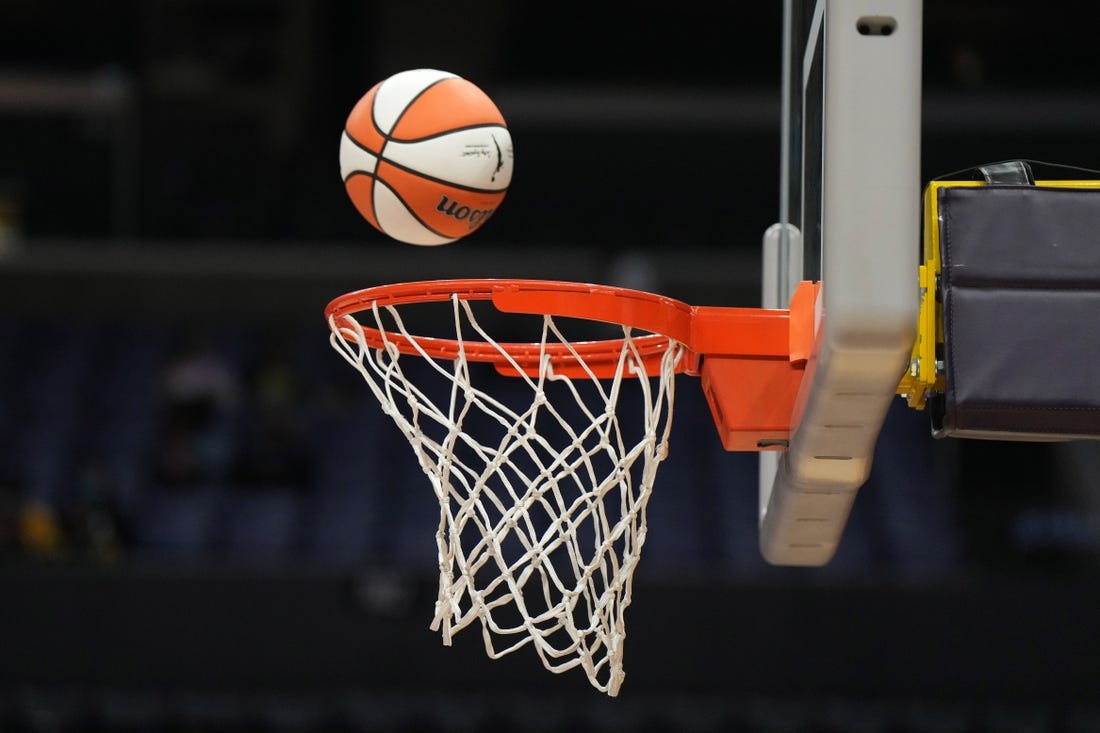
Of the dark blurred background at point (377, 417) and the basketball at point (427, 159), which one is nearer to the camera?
the basketball at point (427, 159)

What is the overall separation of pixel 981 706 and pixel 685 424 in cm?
324

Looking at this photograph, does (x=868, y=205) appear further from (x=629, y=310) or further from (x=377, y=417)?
(x=377, y=417)

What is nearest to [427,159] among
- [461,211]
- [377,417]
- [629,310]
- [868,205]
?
[461,211]

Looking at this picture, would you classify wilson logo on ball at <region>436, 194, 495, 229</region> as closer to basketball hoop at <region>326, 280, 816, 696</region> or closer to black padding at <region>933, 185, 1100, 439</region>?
basketball hoop at <region>326, 280, 816, 696</region>

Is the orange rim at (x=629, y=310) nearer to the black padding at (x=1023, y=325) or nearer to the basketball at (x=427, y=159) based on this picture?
the basketball at (x=427, y=159)

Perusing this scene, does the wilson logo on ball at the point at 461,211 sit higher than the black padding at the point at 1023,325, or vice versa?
the wilson logo on ball at the point at 461,211

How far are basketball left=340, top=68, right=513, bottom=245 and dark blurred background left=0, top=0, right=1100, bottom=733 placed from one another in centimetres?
445

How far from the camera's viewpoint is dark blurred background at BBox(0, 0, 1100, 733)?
7121 mm

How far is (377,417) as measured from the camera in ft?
31.2

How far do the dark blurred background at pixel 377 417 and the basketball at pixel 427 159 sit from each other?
445 centimetres

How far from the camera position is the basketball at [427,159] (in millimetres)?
2742

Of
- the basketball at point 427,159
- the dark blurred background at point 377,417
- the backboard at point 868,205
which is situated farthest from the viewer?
the dark blurred background at point 377,417

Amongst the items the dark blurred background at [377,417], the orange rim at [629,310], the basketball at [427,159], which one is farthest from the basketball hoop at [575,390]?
the dark blurred background at [377,417]

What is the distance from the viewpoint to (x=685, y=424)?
984cm
